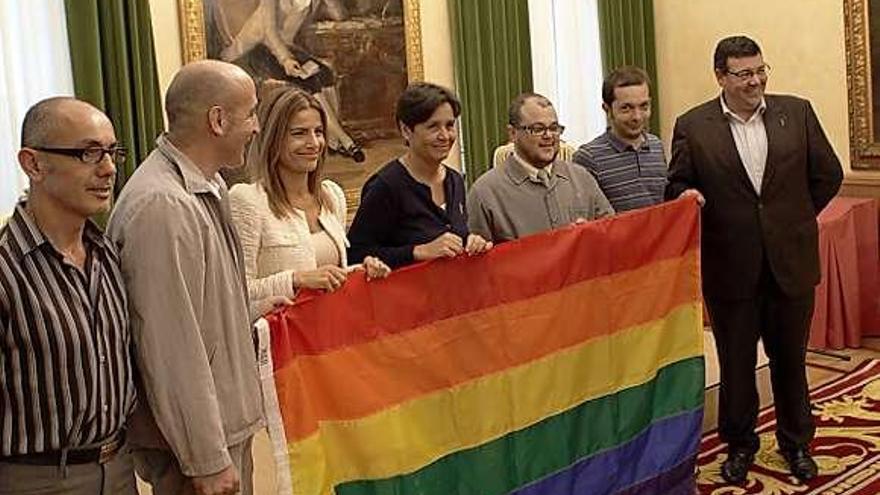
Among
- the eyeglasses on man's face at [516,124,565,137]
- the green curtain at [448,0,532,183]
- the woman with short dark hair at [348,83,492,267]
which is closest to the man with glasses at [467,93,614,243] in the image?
the eyeglasses on man's face at [516,124,565,137]

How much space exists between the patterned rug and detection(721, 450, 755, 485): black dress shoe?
34 millimetres

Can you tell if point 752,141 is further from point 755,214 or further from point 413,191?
point 413,191

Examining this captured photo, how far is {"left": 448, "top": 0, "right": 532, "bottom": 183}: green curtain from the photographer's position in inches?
287

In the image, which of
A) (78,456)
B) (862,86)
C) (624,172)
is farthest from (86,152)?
(862,86)

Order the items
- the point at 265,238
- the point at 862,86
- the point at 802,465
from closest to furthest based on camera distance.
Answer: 1. the point at 265,238
2. the point at 802,465
3. the point at 862,86

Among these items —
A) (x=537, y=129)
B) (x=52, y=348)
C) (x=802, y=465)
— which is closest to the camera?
(x=52, y=348)

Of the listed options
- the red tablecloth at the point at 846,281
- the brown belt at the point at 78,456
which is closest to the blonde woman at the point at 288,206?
the brown belt at the point at 78,456

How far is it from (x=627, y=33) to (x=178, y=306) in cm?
633

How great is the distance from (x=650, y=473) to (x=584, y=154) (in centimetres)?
130

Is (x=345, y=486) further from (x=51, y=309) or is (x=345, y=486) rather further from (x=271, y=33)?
(x=271, y=33)

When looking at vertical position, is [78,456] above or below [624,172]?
below

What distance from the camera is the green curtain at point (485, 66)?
7.30 meters

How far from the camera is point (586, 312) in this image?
3.71 meters

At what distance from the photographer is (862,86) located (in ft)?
23.0
